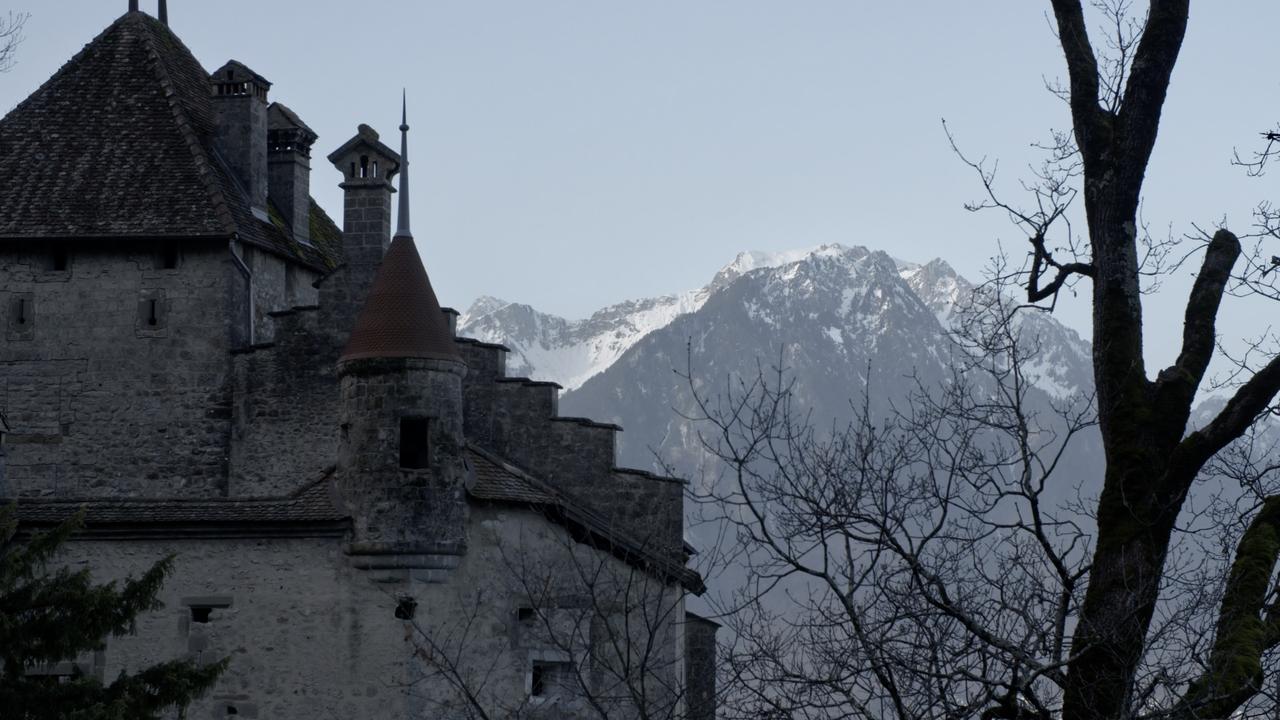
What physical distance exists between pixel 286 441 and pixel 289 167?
5.28 metres

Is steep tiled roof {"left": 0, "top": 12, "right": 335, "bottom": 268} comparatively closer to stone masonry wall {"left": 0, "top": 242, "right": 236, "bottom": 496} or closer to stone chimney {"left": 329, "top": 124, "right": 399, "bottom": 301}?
stone masonry wall {"left": 0, "top": 242, "right": 236, "bottom": 496}

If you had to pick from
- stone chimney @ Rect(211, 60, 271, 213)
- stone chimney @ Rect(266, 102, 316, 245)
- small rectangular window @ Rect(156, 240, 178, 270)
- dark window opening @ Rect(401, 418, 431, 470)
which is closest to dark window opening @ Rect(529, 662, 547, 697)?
dark window opening @ Rect(401, 418, 431, 470)

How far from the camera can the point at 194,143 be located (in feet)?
83.9

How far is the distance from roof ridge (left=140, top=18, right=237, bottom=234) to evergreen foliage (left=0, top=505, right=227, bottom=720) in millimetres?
7879

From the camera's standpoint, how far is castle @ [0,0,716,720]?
62.2ft

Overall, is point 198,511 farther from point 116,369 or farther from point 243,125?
point 243,125

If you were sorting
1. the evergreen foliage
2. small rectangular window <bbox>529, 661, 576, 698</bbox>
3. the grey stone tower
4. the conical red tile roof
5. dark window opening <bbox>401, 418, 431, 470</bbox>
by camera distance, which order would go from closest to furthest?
the evergreen foliage → the grey stone tower → small rectangular window <bbox>529, 661, 576, 698</bbox> → dark window opening <bbox>401, 418, 431, 470</bbox> → the conical red tile roof

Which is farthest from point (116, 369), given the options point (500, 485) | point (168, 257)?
point (500, 485)

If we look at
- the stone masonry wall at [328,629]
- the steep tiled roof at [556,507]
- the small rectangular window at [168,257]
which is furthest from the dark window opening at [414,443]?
the small rectangular window at [168,257]

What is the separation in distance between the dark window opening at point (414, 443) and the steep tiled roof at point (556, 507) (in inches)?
22.6

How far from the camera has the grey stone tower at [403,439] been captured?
19.1 meters

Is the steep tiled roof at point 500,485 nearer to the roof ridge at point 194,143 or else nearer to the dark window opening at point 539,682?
the dark window opening at point 539,682

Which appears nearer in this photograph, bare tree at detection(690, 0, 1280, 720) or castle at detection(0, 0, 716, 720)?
bare tree at detection(690, 0, 1280, 720)

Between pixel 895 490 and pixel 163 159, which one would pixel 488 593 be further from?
pixel 163 159
